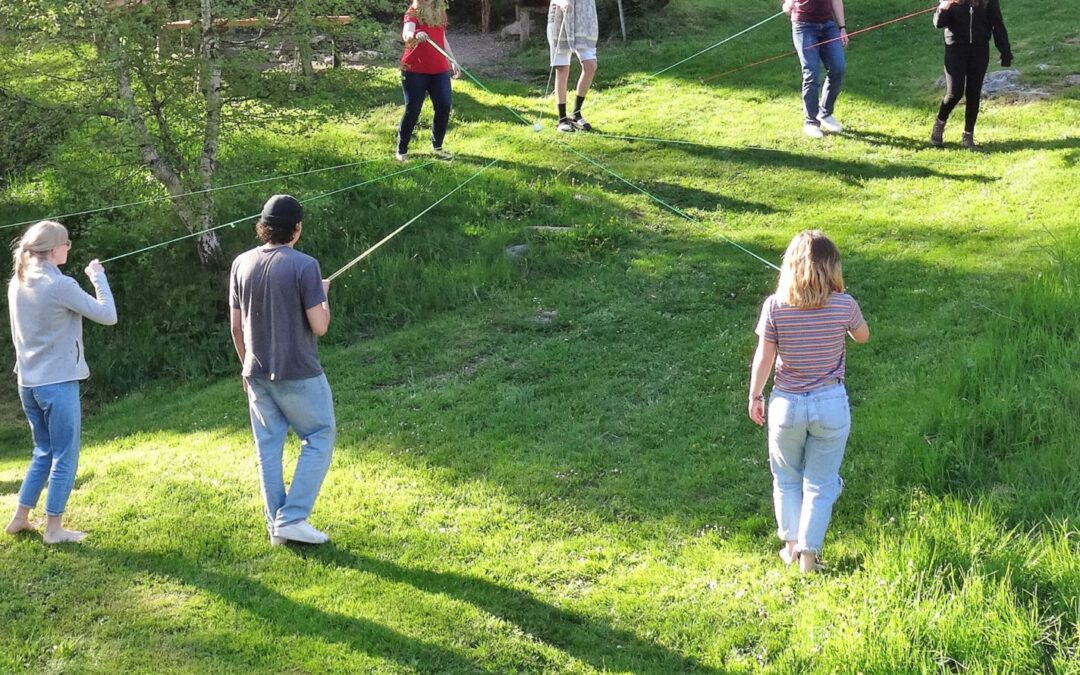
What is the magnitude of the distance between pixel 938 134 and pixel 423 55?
16.0 ft

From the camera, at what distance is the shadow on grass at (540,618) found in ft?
Answer: 12.7

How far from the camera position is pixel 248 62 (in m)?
8.39

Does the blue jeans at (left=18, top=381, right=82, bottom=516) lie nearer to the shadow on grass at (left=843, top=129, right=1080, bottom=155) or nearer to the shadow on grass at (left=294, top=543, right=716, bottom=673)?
the shadow on grass at (left=294, top=543, right=716, bottom=673)

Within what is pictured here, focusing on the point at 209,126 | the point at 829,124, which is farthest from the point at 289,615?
the point at 829,124

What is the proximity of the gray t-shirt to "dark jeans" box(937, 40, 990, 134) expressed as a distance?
6.95 meters

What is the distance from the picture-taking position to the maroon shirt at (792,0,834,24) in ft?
30.9

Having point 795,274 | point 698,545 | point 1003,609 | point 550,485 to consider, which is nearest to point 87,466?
point 550,485

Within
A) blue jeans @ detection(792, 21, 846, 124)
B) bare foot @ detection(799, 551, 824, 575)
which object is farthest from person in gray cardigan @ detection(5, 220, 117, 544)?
blue jeans @ detection(792, 21, 846, 124)

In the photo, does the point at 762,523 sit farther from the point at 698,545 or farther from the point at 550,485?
the point at 550,485

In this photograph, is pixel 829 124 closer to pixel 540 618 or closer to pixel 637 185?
pixel 637 185

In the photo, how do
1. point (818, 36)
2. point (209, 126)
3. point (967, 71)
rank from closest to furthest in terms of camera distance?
point (209, 126) < point (967, 71) < point (818, 36)

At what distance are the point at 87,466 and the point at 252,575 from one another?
6.96 feet

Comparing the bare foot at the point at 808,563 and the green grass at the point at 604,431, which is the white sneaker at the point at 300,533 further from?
the bare foot at the point at 808,563

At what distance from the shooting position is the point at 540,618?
4.16 meters
